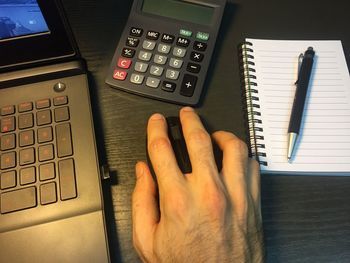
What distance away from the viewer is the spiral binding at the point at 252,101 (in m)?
0.41

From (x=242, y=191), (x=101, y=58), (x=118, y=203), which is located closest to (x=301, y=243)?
(x=242, y=191)

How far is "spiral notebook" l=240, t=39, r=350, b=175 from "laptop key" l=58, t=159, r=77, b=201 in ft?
0.73

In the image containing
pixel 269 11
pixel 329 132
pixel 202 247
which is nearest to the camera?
pixel 202 247

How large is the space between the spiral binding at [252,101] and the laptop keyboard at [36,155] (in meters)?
0.23

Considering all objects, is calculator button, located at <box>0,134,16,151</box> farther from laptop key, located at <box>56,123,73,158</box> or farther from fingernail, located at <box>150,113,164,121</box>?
fingernail, located at <box>150,113,164,121</box>

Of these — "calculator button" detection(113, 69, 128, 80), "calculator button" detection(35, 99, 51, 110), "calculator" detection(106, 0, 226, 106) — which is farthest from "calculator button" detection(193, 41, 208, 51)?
"calculator button" detection(35, 99, 51, 110)

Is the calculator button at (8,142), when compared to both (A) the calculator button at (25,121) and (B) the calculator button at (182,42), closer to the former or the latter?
(A) the calculator button at (25,121)

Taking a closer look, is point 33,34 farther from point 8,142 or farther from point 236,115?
point 236,115

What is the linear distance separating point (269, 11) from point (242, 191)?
327 mm

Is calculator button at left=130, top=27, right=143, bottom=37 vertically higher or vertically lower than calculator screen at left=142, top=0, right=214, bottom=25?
lower

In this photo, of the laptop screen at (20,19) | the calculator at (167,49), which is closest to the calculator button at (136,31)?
the calculator at (167,49)

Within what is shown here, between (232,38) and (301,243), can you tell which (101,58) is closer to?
(232,38)

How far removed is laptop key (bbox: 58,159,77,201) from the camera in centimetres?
35

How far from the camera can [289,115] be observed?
1.41 ft
